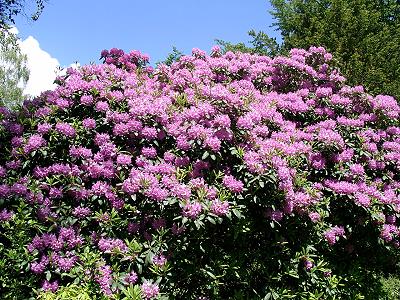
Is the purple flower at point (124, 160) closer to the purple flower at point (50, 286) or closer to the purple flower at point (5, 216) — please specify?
the purple flower at point (5, 216)

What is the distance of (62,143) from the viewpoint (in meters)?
4.98

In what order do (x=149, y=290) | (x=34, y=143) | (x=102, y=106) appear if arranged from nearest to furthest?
1. (x=149, y=290)
2. (x=34, y=143)
3. (x=102, y=106)

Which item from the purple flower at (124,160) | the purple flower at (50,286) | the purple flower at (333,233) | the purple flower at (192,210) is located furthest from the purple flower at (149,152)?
the purple flower at (333,233)

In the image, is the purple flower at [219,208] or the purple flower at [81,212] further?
the purple flower at [81,212]

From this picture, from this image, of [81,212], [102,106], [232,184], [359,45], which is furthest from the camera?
[359,45]

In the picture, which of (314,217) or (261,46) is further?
(261,46)

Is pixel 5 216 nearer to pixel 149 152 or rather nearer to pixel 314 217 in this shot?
pixel 149 152

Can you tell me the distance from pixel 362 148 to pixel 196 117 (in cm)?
247

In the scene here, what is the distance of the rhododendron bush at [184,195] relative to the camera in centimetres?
426

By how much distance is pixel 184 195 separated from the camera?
415cm

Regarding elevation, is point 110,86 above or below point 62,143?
above

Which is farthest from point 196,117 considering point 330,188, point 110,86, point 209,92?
point 330,188

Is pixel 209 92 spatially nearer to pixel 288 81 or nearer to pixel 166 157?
pixel 166 157

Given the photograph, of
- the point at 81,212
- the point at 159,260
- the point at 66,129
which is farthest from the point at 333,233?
→ the point at 66,129
